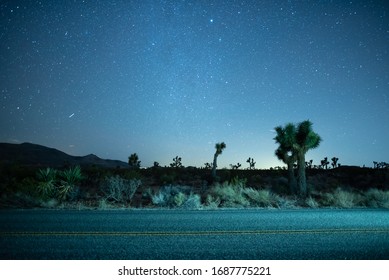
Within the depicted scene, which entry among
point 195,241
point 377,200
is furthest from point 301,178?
point 195,241

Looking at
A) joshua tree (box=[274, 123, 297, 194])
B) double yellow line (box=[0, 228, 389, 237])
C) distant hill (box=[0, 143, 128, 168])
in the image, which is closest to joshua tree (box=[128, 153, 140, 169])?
distant hill (box=[0, 143, 128, 168])

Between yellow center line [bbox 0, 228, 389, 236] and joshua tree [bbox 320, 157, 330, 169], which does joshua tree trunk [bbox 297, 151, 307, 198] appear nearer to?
yellow center line [bbox 0, 228, 389, 236]

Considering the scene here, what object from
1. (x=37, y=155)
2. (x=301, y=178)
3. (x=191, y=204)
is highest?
(x=37, y=155)

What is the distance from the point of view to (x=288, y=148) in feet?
66.6

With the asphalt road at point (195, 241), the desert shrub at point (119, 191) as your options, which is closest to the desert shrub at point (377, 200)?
the asphalt road at point (195, 241)

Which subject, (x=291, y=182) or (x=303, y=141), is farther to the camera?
(x=291, y=182)

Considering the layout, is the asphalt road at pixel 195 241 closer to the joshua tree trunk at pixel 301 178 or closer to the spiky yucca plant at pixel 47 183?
the spiky yucca plant at pixel 47 183

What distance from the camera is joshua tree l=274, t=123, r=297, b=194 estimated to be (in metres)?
19.6

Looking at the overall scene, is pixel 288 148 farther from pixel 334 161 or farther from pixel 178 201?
pixel 334 161

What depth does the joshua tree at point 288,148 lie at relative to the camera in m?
19.6

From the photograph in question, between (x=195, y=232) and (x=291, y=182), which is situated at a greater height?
(x=291, y=182)

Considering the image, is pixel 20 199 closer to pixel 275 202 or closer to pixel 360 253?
pixel 275 202
